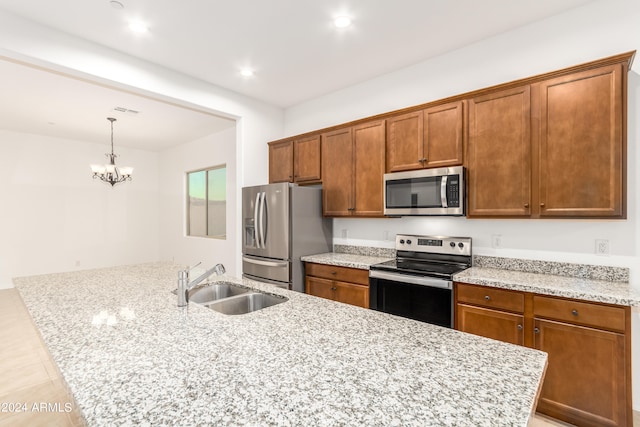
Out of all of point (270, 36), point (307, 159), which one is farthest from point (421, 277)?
point (270, 36)

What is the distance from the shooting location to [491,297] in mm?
2221

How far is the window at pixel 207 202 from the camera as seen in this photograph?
Result: 6.02 meters

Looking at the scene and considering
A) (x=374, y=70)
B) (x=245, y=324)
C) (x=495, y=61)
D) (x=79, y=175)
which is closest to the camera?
(x=245, y=324)

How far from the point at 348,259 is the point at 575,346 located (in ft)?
6.12

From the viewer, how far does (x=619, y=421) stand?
1804 millimetres

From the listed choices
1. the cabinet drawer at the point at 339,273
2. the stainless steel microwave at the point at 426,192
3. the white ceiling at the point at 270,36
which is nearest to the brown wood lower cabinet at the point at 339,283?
the cabinet drawer at the point at 339,273

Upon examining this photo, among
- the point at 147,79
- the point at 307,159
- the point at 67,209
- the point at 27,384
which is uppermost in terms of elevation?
the point at 147,79

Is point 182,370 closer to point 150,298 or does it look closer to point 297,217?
point 150,298

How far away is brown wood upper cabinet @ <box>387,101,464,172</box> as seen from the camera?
2.69 m

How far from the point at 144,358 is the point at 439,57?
3302mm

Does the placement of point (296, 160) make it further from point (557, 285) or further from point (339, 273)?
point (557, 285)

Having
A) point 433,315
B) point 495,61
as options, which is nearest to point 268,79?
point 495,61

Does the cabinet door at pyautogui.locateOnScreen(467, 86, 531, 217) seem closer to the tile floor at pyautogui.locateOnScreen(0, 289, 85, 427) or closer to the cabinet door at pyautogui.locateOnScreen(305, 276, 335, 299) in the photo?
the cabinet door at pyautogui.locateOnScreen(305, 276, 335, 299)

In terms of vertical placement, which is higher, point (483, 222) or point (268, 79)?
point (268, 79)
